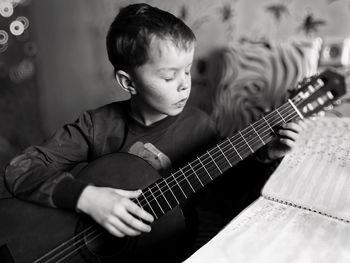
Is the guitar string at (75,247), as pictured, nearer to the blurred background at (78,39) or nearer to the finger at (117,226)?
the finger at (117,226)

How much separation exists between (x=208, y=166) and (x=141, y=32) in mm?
262

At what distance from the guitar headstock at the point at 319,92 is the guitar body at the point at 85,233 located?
304mm

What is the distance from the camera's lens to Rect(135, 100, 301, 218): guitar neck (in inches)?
21.4

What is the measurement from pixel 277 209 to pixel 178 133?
0.91ft

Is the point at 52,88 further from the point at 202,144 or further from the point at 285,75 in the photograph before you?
the point at 285,75

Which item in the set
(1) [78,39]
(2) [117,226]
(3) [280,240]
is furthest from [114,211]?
(1) [78,39]

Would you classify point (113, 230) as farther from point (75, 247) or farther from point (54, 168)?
point (54, 168)

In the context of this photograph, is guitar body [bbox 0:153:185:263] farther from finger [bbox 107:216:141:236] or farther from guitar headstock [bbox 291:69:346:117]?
guitar headstock [bbox 291:69:346:117]

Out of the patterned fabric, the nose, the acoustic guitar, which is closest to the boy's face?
the nose

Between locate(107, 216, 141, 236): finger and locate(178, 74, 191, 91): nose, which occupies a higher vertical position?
locate(178, 74, 191, 91): nose

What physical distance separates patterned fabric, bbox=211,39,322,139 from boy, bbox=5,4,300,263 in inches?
4.4

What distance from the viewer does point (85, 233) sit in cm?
53

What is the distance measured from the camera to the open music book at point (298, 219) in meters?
0.38

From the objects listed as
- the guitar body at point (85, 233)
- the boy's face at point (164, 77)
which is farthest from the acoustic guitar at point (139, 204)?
the boy's face at point (164, 77)
